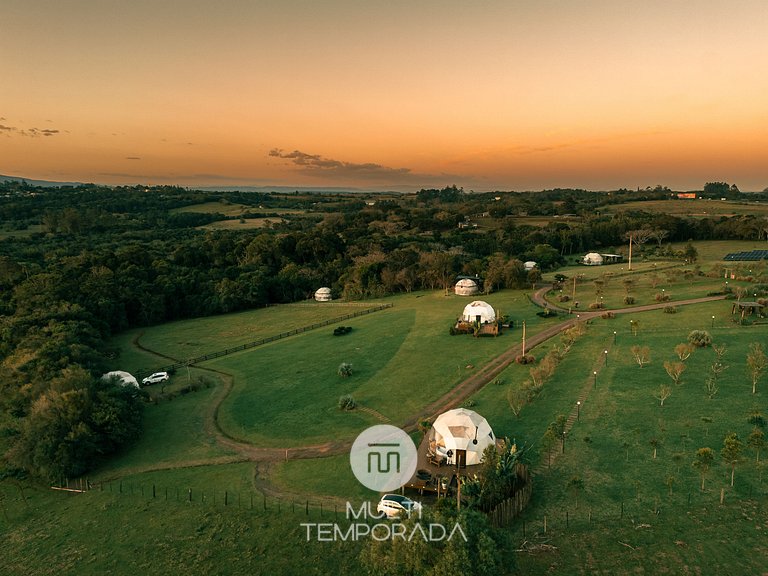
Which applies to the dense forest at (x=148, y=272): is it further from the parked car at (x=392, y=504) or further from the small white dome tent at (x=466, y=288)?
the parked car at (x=392, y=504)

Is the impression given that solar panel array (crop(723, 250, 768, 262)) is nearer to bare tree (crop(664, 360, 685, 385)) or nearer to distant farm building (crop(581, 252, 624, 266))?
distant farm building (crop(581, 252, 624, 266))

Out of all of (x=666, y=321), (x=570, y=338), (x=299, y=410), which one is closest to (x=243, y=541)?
(x=299, y=410)

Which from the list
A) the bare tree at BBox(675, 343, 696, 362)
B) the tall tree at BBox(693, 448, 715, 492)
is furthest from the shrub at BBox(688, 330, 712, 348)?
the tall tree at BBox(693, 448, 715, 492)

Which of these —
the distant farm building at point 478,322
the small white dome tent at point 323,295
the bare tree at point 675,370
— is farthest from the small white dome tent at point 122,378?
the small white dome tent at point 323,295

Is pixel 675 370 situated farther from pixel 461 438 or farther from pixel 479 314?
pixel 479 314

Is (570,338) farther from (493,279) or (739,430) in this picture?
(493,279)
